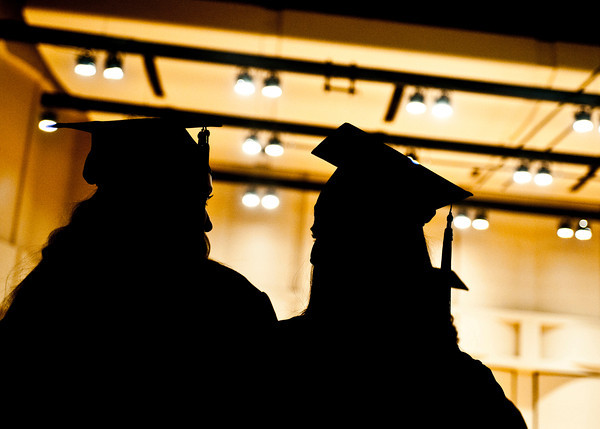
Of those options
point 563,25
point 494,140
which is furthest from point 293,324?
point 494,140

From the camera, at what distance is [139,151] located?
169 centimetres

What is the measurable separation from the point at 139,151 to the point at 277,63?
289cm

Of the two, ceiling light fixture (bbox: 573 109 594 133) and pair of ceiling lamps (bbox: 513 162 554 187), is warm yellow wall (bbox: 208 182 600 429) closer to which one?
pair of ceiling lamps (bbox: 513 162 554 187)

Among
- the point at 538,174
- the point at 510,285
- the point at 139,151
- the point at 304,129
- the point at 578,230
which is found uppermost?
the point at 304,129

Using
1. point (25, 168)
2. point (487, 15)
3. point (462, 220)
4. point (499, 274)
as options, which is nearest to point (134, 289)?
point (487, 15)

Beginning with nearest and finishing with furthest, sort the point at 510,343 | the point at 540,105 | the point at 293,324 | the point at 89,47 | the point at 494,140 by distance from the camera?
the point at 293,324
the point at 89,47
the point at 540,105
the point at 494,140
the point at 510,343

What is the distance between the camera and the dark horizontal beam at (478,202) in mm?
6711

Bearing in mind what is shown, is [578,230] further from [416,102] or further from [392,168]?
[392,168]

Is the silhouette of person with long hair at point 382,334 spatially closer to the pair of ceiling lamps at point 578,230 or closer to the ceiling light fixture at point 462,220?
the ceiling light fixture at point 462,220

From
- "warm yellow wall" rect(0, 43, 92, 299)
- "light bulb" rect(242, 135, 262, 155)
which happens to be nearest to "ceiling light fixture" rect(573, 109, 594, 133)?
"light bulb" rect(242, 135, 262, 155)

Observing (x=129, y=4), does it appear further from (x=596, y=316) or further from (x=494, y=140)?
(x=596, y=316)

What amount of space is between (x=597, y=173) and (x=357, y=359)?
5.54m

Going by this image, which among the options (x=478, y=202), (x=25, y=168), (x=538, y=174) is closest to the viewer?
(x=25, y=168)

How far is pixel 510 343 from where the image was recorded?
6773 millimetres
